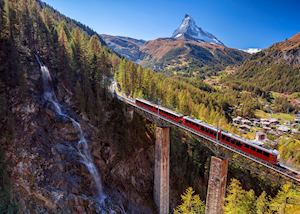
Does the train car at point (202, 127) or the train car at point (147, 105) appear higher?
the train car at point (147, 105)

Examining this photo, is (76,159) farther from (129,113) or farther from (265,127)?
(265,127)

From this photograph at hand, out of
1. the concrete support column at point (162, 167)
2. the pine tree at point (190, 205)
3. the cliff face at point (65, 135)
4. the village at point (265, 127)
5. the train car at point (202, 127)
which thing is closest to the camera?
the cliff face at point (65, 135)

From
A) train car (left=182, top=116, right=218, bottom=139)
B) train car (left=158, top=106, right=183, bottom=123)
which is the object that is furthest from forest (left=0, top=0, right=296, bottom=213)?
train car (left=158, top=106, right=183, bottom=123)

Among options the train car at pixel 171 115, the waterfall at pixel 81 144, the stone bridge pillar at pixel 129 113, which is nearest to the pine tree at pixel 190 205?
the train car at pixel 171 115

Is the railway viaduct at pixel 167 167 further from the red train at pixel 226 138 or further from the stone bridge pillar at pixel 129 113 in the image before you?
the red train at pixel 226 138

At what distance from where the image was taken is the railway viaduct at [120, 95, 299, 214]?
30.2 metres

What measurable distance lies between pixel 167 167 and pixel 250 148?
1730cm

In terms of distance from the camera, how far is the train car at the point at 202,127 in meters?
31.5

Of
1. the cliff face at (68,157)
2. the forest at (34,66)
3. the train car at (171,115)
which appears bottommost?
the cliff face at (68,157)

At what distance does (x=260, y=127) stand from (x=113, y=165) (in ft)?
299

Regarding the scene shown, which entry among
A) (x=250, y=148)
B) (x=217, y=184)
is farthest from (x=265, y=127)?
(x=250, y=148)

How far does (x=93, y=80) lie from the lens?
4656cm

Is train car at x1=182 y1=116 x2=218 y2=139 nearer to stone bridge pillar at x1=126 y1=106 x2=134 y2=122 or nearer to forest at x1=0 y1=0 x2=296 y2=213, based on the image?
forest at x1=0 y1=0 x2=296 y2=213

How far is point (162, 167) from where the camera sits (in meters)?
39.0
